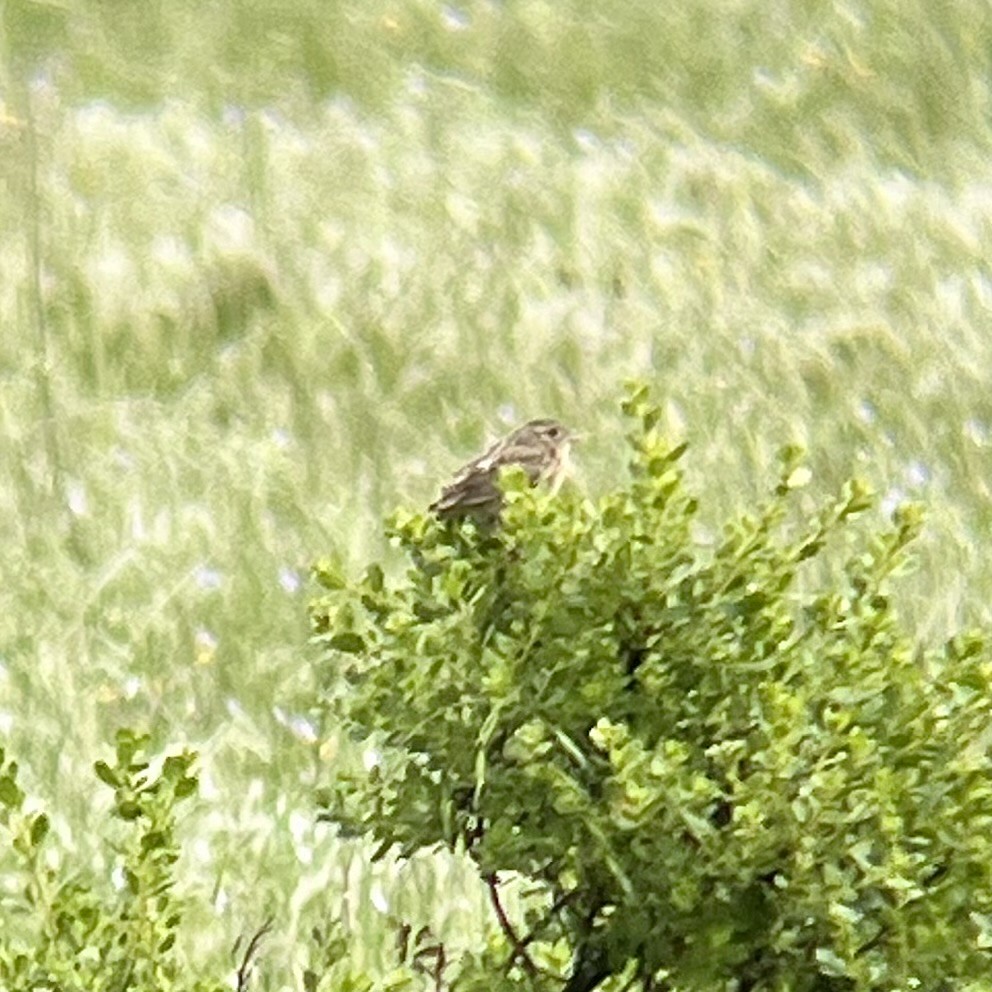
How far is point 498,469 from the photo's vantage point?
4.88 metres

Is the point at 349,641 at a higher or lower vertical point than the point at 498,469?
higher

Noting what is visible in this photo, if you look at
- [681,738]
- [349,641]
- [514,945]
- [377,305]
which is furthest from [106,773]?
[377,305]

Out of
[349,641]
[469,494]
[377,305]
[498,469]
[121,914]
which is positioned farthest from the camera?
[377,305]

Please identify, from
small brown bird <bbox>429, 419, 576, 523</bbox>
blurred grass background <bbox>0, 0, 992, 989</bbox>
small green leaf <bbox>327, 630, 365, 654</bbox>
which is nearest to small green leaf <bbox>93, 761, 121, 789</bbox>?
small green leaf <bbox>327, 630, 365, 654</bbox>

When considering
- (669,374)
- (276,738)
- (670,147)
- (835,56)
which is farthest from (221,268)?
(835,56)

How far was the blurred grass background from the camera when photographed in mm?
6699

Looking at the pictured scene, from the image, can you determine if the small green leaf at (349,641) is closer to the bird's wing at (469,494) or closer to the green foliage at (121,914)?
the green foliage at (121,914)

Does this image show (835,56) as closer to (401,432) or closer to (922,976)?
(401,432)

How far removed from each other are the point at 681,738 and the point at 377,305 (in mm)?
4948

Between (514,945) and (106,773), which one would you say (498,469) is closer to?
(514,945)

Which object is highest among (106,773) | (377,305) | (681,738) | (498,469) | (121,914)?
(681,738)

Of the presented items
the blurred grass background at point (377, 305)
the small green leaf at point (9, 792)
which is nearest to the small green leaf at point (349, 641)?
the small green leaf at point (9, 792)

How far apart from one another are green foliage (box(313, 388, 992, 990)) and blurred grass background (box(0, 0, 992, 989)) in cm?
159

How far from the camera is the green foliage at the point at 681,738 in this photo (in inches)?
155
